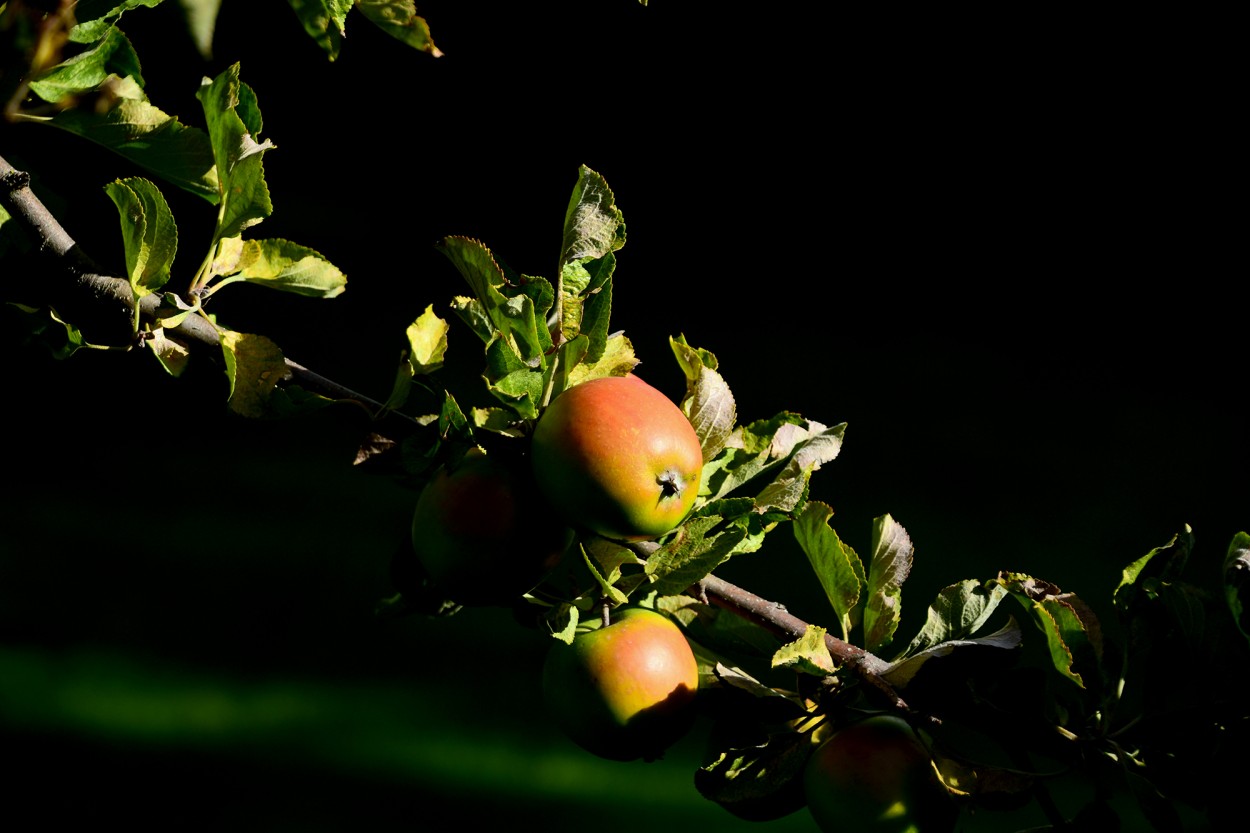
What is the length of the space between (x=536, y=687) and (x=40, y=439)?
51 cm

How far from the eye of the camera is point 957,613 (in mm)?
381

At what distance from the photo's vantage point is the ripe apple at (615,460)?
1.09 ft

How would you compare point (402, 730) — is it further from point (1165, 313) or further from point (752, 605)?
point (1165, 313)

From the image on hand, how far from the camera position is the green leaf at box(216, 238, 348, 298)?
375mm

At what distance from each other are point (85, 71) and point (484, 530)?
20 cm

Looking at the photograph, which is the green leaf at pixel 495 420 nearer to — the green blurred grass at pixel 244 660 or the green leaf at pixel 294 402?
the green leaf at pixel 294 402

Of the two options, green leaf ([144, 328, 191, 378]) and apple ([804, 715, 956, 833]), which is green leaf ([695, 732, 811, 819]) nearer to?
apple ([804, 715, 956, 833])

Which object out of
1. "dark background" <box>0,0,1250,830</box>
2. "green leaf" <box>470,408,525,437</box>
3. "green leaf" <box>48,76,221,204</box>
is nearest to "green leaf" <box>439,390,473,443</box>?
"green leaf" <box>470,408,525,437</box>

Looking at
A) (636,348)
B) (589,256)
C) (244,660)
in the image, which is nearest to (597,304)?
(589,256)

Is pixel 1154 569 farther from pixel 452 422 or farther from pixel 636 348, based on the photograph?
pixel 636 348

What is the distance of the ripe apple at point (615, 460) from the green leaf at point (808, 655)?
54 millimetres

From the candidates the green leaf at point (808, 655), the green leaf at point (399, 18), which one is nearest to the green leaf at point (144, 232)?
the green leaf at point (399, 18)

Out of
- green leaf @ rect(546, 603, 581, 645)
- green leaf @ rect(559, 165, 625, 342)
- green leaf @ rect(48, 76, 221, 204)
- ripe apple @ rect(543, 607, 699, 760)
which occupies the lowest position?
ripe apple @ rect(543, 607, 699, 760)

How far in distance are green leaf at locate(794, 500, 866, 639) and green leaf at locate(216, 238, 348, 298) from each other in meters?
0.18
